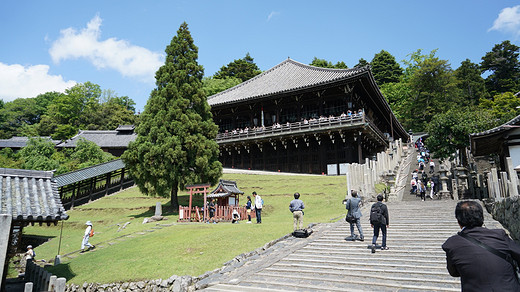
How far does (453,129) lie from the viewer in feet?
80.3

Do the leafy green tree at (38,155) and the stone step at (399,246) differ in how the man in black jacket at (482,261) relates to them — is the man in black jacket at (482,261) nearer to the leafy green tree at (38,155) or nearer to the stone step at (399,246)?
the stone step at (399,246)

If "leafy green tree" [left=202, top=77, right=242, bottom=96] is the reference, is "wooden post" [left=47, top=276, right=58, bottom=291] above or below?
below

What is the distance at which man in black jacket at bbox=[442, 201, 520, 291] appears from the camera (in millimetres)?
3039

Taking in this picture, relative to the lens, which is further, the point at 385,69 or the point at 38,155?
the point at 385,69

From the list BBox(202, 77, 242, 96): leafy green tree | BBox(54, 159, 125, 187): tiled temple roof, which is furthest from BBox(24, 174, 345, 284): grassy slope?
BBox(202, 77, 242, 96): leafy green tree

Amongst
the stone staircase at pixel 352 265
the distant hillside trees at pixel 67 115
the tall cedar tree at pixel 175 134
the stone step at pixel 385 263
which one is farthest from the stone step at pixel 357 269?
the distant hillside trees at pixel 67 115

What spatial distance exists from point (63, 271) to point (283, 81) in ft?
99.7

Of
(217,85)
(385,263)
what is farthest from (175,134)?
(217,85)

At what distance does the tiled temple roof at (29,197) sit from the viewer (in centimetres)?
784

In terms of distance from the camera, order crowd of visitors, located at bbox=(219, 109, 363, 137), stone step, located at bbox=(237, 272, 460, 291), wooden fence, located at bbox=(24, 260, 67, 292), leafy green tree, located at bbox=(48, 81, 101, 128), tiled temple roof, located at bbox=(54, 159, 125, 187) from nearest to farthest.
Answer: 1. stone step, located at bbox=(237, 272, 460, 291)
2. wooden fence, located at bbox=(24, 260, 67, 292)
3. tiled temple roof, located at bbox=(54, 159, 125, 187)
4. crowd of visitors, located at bbox=(219, 109, 363, 137)
5. leafy green tree, located at bbox=(48, 81, 101, 128)

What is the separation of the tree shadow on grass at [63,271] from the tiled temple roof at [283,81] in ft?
79.9

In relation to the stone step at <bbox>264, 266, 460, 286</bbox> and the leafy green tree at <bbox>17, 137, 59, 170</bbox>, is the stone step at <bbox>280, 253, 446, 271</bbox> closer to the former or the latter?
the stone step at <bbox>264, 266, 460, 286</bbox>

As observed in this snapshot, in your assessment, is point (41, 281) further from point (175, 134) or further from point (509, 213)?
point (509, 213)

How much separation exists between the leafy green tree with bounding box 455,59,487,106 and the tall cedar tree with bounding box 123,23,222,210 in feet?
140
